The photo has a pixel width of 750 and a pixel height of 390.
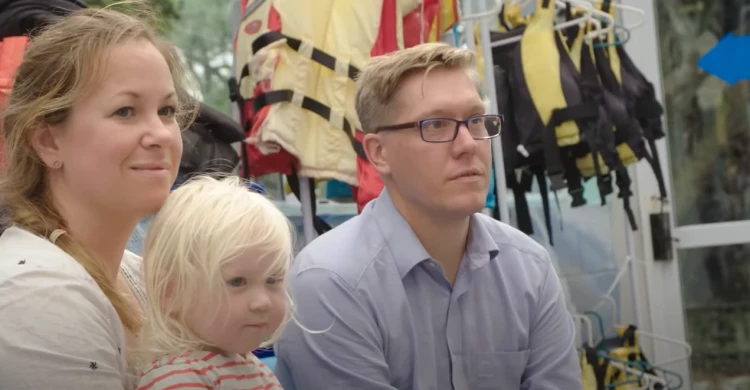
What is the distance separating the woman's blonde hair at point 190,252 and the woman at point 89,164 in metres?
0.04

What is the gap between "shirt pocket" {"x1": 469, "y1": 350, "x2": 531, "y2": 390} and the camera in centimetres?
196

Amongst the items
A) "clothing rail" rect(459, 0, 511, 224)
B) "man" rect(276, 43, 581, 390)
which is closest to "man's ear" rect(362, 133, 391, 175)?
"man" rect(276, 43, 581, 390)

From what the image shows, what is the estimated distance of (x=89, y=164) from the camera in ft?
4.40

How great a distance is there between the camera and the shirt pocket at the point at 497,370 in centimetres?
196

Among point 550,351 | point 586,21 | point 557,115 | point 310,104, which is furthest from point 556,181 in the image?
point 550,351

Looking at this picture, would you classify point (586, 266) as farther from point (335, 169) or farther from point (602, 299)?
point (335, 169)

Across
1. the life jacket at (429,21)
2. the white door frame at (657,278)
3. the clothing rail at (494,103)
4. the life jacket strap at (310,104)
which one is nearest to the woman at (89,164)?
the life jacket strap at (310,104)

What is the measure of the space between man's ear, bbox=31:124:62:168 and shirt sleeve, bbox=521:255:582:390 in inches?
44.2

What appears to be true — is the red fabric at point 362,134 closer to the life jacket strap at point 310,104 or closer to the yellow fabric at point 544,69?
the life jacket strap at point 310,104

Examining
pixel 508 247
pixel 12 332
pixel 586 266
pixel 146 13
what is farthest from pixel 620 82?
pixel 12 332

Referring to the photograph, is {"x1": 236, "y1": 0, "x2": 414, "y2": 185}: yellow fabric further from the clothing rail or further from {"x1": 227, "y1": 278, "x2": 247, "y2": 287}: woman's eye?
{"x1": 227, "y1": 278, "x2": 247, "y2": 287}: woman's eye

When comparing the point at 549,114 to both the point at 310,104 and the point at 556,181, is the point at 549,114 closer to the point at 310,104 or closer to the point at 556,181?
the point at 556,181

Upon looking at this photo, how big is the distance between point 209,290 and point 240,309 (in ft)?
0.18

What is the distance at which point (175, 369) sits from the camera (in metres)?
1.30
